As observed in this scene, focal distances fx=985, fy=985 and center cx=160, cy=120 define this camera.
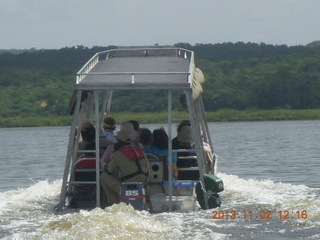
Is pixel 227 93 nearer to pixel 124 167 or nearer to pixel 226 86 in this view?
pixel 226 86

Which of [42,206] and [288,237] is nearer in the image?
[288,237]

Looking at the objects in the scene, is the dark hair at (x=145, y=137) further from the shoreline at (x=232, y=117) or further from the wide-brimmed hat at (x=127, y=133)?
the shoreline at (x=232, y=117)

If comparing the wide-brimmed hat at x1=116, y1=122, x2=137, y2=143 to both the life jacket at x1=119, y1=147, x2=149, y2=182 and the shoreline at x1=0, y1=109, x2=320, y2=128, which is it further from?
the shoreline at x1=0, y1=109, x2=320, y2=128

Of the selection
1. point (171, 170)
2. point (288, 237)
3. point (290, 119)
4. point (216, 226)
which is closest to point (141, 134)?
Answer: point (171, 170)

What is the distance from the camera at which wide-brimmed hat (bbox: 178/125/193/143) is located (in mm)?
14414

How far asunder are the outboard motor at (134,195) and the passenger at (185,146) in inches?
51.8

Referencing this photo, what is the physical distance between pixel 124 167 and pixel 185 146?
144 cm

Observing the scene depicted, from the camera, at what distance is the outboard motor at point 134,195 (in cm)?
1316

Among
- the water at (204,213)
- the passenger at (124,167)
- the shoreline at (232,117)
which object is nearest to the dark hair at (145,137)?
the passenger at (124,167)

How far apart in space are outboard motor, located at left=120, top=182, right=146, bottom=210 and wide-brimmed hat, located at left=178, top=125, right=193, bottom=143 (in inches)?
56.5

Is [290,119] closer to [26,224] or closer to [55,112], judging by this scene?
[55,112]

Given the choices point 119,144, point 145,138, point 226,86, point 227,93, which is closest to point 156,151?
point 145,138

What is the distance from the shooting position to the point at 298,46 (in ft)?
379

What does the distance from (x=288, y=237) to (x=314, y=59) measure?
70.4 meters
